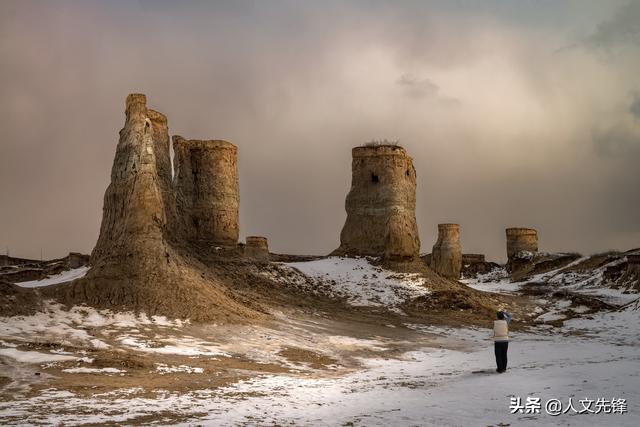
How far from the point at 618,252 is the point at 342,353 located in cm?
4370

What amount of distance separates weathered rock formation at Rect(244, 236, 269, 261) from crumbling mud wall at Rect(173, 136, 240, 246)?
122 inches

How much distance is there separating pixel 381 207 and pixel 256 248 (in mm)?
7346

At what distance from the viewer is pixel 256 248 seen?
110 ft

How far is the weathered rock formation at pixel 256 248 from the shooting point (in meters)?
33.3

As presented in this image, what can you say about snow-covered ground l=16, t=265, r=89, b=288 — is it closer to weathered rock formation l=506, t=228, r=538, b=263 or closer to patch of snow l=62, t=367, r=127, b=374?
patch of snow l=62, t=367, r=127, b=374

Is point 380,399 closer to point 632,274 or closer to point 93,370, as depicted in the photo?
point 93,370

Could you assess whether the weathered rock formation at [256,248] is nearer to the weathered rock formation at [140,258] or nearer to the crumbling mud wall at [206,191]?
the crumbling mud wall at [206,191]

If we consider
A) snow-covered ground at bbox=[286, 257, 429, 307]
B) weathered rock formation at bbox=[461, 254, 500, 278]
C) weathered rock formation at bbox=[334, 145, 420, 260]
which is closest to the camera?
snow-covered ground at bbox=[286, 257, 429, 307]

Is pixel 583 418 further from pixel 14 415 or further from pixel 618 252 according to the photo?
pixel 618 252

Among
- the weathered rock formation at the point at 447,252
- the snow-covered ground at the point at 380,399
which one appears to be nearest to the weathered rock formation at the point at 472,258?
the weathered rock formation at the point at 447,252

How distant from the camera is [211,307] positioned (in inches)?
776

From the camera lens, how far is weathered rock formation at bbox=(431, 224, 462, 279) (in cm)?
4644

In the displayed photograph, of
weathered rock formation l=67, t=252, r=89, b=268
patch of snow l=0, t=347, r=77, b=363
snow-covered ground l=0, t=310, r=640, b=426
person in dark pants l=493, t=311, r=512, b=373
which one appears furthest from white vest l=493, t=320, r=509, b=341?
weathered rock formation l=67, t=252, r=89, b=268

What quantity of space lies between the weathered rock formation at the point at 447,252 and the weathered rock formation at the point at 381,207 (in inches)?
512
